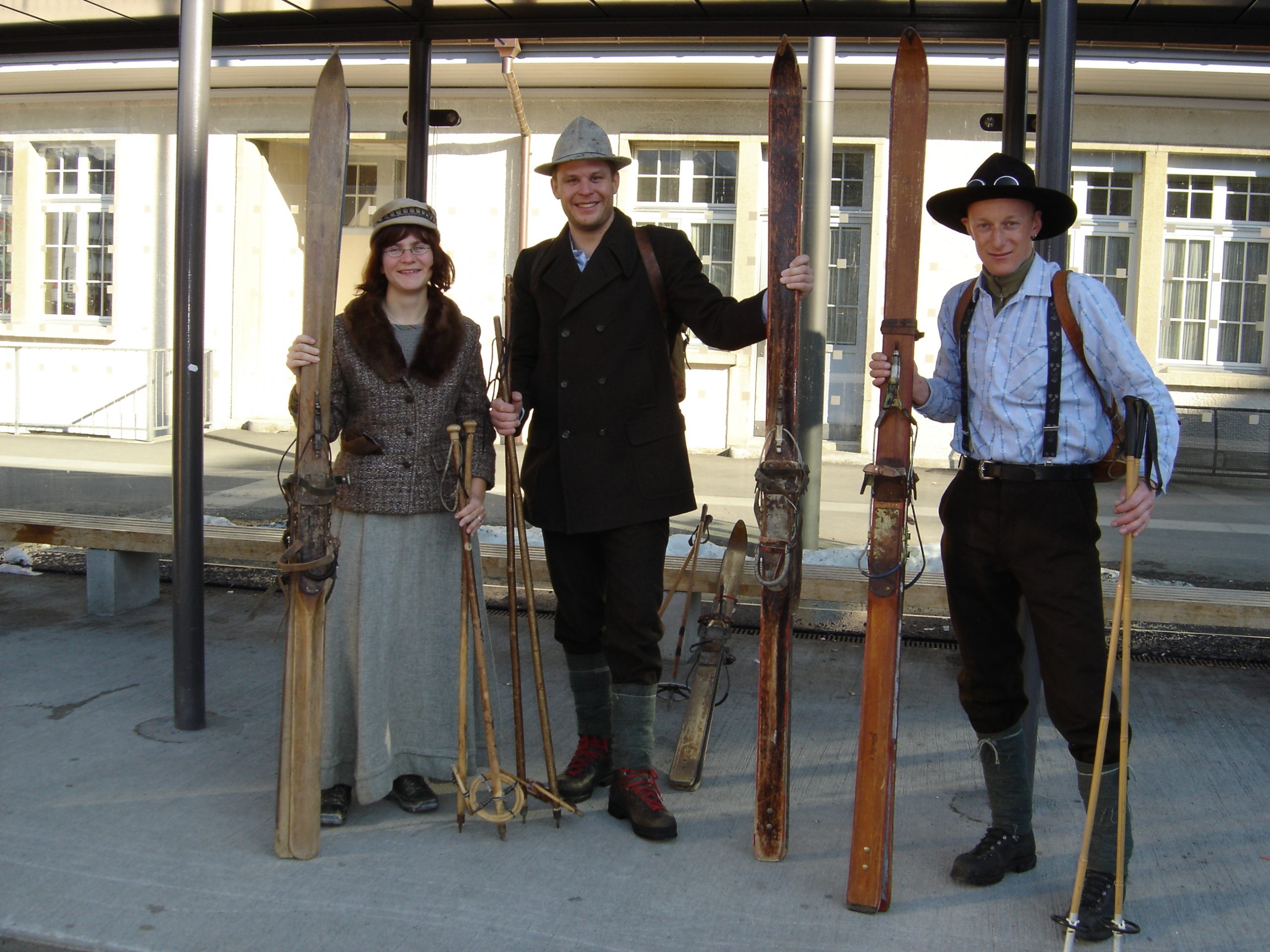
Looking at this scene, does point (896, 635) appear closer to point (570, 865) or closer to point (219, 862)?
point (570, 865)

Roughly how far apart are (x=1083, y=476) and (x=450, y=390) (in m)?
1.74

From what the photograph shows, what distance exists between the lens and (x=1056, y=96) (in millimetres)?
3412

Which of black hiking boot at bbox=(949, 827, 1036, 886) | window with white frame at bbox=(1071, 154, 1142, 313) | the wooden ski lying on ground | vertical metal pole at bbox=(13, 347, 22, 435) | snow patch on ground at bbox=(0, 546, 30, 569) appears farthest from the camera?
vertical metal pole at bbox=(13, 347, 22, 435)

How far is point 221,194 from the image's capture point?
12734 millimetres

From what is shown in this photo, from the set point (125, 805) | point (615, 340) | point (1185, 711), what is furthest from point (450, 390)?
point (1185, 711)

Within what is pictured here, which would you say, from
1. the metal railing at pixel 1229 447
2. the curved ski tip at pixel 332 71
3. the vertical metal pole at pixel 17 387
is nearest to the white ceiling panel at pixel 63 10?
the curved ski tip at pixel 332 71

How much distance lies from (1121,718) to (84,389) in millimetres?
12198

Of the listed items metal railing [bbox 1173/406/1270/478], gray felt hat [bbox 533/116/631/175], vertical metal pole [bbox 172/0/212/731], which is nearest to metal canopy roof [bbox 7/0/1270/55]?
vertical metal pole [bbox 172/0/212/731]

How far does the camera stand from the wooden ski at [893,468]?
9.35 feet

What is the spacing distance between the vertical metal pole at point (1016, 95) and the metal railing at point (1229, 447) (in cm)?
721

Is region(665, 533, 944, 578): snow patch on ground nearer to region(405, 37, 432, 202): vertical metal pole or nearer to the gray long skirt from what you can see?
region(405, 37, 432, 202): vertical metal pole

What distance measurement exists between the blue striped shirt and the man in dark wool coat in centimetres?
73

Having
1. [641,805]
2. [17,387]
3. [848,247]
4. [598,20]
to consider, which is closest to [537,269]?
[641,805]

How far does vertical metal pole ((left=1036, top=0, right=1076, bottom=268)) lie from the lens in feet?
11.1
